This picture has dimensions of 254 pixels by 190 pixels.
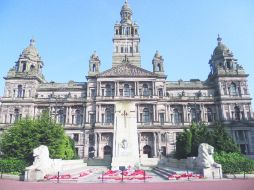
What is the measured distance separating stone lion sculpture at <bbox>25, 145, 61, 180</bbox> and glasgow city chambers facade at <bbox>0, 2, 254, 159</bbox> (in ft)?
100

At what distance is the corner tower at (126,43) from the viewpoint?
206 feet

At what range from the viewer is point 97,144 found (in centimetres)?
4978

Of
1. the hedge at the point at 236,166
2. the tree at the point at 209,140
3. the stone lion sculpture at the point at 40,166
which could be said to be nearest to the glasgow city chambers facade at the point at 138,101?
the tree at the point at 209,140

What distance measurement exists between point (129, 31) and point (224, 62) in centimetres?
2620

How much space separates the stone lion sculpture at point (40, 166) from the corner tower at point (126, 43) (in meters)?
43.9

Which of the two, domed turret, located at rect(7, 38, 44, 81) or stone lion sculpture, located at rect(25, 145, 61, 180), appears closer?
stone lion sculpture, located at rect(25, 145, 61, 180)

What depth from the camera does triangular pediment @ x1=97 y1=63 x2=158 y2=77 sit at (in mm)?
54594

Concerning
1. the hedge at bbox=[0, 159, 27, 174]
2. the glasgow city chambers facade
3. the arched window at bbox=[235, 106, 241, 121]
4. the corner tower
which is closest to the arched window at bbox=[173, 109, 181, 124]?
the glasgow city chambers facade

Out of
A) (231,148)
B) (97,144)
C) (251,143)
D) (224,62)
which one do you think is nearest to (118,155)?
(231,148)

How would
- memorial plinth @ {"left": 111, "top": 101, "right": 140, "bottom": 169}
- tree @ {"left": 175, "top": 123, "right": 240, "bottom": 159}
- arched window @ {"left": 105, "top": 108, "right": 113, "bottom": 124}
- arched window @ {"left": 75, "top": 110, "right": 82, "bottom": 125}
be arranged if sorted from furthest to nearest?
arched window @ {"left": 75, "top": 110, "right": 82, "bottom": 125} → arched window @ {"left": 105, "top": 108, "right": 113, "bottom": 124} → tree @ {"left": 175, "top": 123, "right": 240, "bottom": 159} → memorial plinth @ {"left": 111, "top": 101, "right": 140, "bottom": 169}

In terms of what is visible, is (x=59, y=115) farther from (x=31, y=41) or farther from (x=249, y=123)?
(x=249, y=123)

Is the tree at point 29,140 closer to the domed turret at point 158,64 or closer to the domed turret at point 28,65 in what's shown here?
the domed turret at point 28,65

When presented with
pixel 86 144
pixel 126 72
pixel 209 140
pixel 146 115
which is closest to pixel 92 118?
pixel 86 144

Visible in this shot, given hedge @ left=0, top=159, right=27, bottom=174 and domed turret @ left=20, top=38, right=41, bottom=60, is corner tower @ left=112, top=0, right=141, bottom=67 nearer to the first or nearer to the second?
domed turret @ left=20, top=38, right=41, bottom=60
